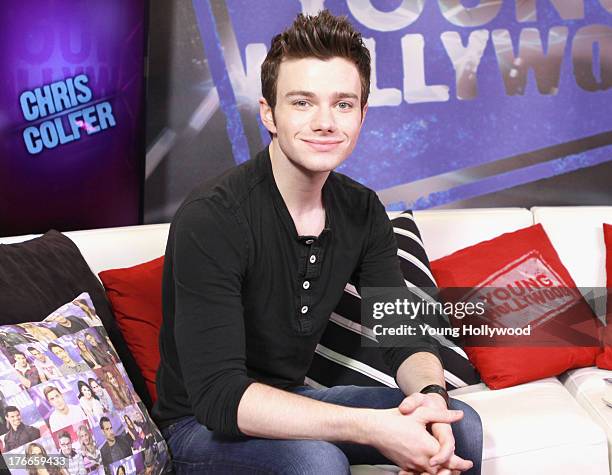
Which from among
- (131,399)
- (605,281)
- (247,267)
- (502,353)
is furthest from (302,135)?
(605,281)

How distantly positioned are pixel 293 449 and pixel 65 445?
1.41ft

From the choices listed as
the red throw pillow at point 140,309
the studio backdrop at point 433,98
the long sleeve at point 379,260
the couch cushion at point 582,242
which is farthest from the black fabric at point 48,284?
the couch cushion at point 582,242

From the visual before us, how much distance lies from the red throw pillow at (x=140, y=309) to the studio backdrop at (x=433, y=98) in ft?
3.02

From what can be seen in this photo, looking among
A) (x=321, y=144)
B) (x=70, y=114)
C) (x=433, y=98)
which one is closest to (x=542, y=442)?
(x=321, y=144)

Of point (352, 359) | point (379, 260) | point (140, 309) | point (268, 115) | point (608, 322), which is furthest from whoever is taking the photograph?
point (608, 322)

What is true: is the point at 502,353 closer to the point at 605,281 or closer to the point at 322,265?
the point at 605,281

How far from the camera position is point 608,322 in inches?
104

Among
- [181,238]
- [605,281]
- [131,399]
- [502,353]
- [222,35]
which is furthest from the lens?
[222,35]

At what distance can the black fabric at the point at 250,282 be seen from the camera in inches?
64.1

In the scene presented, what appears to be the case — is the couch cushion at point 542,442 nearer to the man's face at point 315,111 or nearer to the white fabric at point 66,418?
the man's face at point 315,111

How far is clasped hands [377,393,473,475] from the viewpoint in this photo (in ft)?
5.14

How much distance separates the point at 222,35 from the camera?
3.14 meters

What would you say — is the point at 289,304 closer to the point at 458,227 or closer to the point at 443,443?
the point at 443,443

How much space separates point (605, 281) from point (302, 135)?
1497mm
